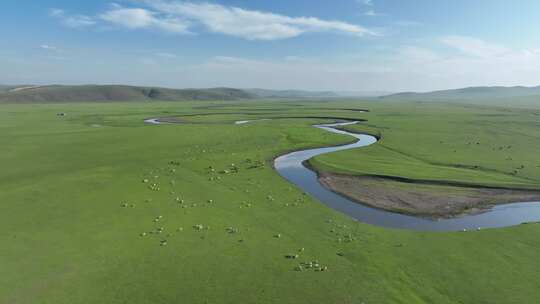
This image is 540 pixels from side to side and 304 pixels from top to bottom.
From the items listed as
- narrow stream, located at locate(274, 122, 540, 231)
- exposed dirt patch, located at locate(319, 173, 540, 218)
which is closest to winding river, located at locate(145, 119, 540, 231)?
narrow stream, located at locate(274, 122, 540, 231)

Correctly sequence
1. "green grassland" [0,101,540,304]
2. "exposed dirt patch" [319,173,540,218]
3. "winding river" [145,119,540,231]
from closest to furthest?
"green grassland" [0,101,540,304] < "winding river" [145,119,540,231] < "exposed dirt patch" [319,173,540,218]

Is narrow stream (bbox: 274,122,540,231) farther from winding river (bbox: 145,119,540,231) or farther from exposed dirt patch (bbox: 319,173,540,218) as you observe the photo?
exposed dirt patch (bbox: 319,173,540,218)

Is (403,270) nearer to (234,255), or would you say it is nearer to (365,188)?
(234,255)

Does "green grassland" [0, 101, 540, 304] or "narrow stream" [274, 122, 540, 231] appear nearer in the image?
"green grassland" [0, 101, 540, 304]

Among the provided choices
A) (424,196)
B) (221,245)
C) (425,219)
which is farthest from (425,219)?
(221,245)

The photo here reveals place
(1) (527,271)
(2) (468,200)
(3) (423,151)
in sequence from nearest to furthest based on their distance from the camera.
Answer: (1) (527,271) < (2) (468,200) < (3) (423,151)

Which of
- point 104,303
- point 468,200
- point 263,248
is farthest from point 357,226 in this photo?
point 104,303

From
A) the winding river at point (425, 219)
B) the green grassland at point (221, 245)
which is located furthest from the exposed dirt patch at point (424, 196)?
the green grassland at point (221, 245)

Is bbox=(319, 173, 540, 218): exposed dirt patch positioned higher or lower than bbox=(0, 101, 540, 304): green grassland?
higher
